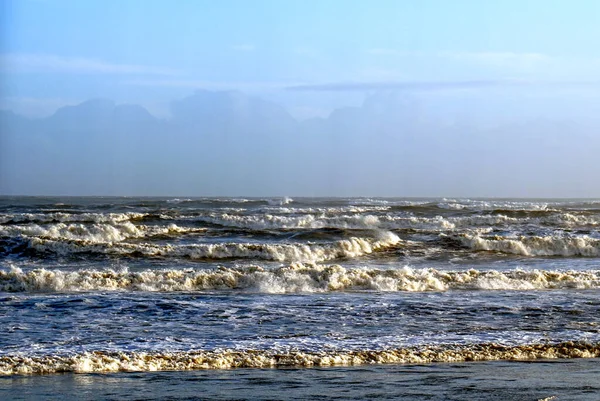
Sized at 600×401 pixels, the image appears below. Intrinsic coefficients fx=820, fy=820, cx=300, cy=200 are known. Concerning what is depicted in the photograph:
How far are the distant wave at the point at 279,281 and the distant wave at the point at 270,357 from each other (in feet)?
20.1

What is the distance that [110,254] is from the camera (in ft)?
73.2

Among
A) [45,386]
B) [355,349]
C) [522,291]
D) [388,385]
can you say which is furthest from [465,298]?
[45,386]

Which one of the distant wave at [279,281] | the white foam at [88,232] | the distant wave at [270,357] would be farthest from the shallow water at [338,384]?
the white foam at [88,232]

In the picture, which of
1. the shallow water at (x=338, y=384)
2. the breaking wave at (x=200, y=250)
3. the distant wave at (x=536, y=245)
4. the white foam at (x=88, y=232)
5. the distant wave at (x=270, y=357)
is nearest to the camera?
the shallow water at (x=338, y=384)

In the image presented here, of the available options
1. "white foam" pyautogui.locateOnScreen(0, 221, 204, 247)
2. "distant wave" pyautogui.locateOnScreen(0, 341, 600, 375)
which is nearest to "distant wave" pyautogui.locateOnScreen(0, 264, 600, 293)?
"distant wave" pyautogui.locateOnScreen(0, 341, 600, 375)

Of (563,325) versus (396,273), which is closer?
(563,325)

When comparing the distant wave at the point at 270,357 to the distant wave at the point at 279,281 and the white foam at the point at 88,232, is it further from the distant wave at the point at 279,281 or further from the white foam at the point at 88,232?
the white foam at the point at 88,232

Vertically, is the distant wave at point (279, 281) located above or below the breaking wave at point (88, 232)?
below

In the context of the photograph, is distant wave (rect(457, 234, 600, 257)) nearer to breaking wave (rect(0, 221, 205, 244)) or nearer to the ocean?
the ocean

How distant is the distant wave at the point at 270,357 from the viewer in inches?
321

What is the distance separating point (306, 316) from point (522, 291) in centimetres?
516

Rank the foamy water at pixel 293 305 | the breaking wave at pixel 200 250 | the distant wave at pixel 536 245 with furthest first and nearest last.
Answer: the distant wave at pixel 536 245, the breaking wave at pixel 200 250, the foamy water at pixel 293 305

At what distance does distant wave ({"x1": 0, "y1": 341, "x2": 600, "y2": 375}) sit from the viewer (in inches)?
321

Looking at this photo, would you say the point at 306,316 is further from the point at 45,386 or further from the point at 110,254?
the point at 110,254
